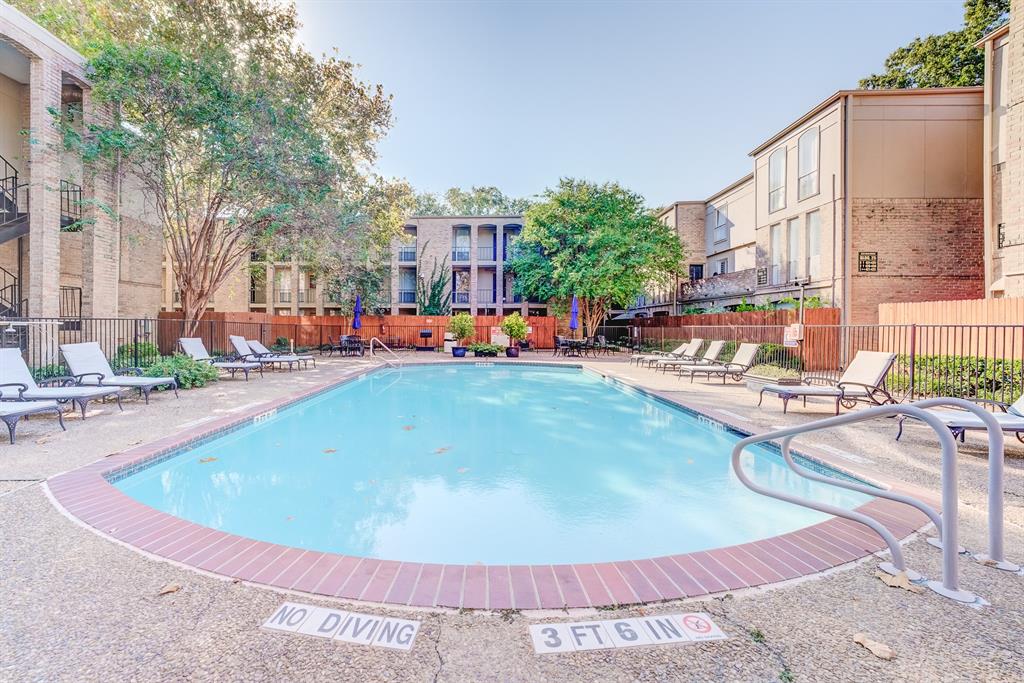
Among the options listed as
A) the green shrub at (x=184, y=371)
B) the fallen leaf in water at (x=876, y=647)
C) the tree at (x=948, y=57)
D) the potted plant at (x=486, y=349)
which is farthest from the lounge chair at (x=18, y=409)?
the tree at (x=948, y=57)

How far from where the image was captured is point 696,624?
77.2 inches

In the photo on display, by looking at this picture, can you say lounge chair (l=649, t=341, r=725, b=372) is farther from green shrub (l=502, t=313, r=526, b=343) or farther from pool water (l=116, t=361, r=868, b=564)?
green shrub (l=502, t=313, r=526, b=343)

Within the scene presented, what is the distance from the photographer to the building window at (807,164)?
15938 mm

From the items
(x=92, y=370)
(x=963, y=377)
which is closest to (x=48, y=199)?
(x=92, y=370)

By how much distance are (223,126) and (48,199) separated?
4.03 meters

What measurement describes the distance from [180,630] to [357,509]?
7.53ft

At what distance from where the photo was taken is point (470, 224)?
3023 cm

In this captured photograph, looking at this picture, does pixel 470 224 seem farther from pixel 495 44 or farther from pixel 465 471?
pixel 465 471

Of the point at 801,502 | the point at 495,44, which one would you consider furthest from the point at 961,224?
the point at 801,502

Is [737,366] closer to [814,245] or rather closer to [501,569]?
[814,245]

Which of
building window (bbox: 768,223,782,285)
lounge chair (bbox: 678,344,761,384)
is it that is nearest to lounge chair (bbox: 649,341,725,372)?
lounge chair (bbox: 678,344,761,384)

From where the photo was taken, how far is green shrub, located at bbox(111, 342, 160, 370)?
953 cm

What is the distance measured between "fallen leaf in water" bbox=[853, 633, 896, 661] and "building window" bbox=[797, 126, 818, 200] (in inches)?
702

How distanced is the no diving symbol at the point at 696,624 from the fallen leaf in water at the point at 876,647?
56cm
